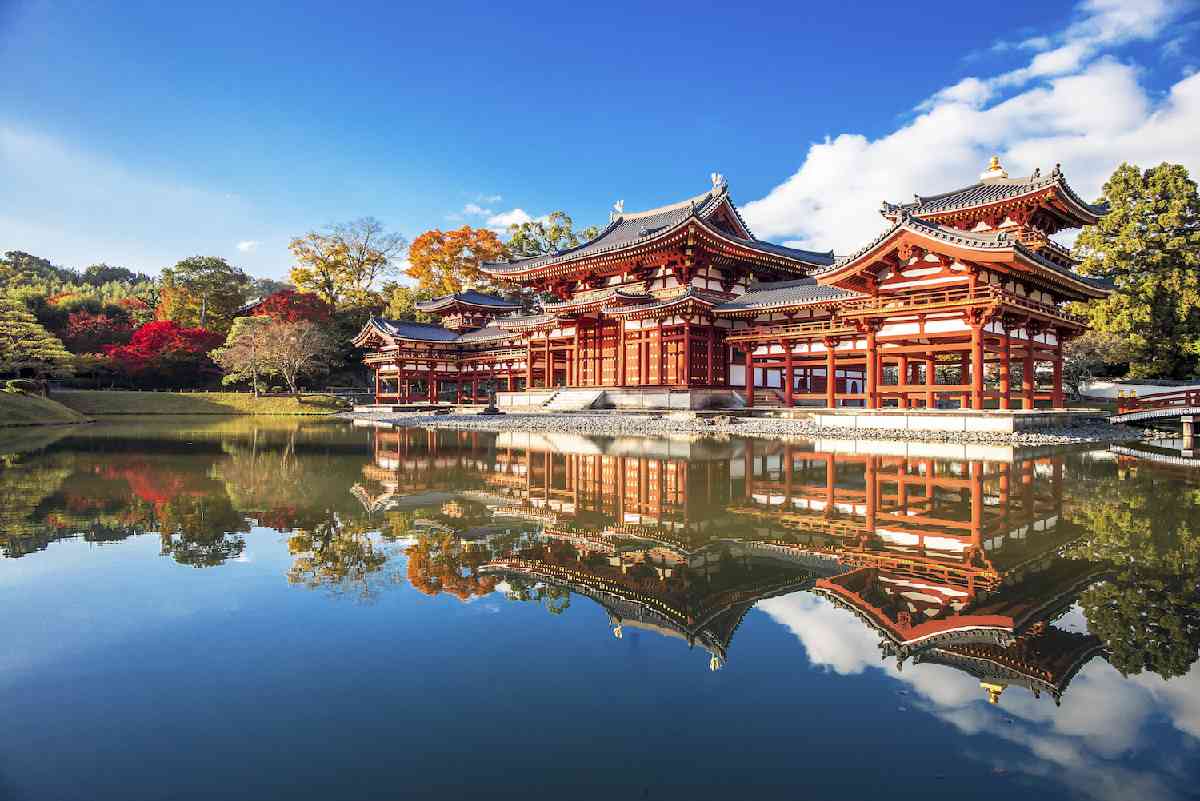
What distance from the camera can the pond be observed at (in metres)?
2.48

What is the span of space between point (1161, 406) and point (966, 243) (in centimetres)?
903

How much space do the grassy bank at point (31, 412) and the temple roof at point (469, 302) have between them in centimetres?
2267

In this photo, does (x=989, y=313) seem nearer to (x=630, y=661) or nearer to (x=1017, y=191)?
(x=1017, y=191)

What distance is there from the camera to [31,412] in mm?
29016

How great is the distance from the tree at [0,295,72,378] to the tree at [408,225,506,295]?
2738 centimetres

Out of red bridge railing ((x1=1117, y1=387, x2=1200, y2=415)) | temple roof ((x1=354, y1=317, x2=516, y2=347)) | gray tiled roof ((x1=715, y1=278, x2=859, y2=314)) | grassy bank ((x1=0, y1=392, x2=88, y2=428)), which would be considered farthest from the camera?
temple roof ((x1=354, y1=317, x2=516, y2=347))

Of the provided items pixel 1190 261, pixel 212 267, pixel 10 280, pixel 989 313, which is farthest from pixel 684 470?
pixel 10 280

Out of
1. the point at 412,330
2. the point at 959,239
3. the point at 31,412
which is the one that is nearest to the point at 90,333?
the point at 31,412

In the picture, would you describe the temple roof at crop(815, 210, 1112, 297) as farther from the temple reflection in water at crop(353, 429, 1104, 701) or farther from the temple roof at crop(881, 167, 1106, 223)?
the temple reflection in water at crop(353, 429, 1104, 701)

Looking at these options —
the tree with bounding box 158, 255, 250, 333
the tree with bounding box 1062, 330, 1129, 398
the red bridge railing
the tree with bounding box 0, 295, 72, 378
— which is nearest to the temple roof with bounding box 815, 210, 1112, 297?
the red bridge railing

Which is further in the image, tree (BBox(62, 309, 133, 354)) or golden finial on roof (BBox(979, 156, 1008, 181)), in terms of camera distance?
tree (BBox(62, 309, 133, 354))

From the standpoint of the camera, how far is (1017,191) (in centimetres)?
2170

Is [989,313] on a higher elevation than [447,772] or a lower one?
higher

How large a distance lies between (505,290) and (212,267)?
27148 mm
